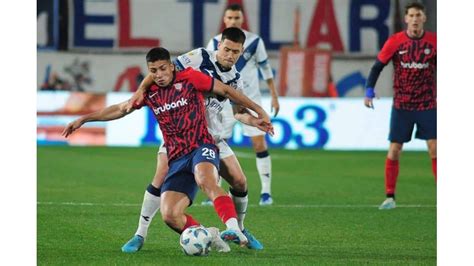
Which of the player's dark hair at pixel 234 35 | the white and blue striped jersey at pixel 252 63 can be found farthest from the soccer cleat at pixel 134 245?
the white and blue striped jersey at pixel 252 63

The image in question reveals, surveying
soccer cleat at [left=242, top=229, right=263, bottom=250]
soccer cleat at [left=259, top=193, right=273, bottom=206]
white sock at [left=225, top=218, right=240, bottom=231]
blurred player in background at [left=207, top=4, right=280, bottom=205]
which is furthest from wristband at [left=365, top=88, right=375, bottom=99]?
white sock at [left=225, top=218, right=240, bottom=231]

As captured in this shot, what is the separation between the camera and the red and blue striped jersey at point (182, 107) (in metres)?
6.80

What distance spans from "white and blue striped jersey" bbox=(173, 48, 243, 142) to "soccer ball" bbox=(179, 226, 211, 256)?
0.80 meters

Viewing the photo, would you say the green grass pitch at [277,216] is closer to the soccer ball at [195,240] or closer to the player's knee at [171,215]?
the soccer ball at [195,240]

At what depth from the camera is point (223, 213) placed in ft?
21.7

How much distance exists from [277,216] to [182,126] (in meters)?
2.54

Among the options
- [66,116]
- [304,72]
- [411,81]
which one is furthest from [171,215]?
[304,72]

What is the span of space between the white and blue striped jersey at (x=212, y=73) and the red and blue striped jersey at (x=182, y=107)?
1.24 feet

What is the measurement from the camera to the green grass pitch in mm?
6809

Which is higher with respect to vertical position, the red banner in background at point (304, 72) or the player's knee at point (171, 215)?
the red banner in background at point (304, 72)
